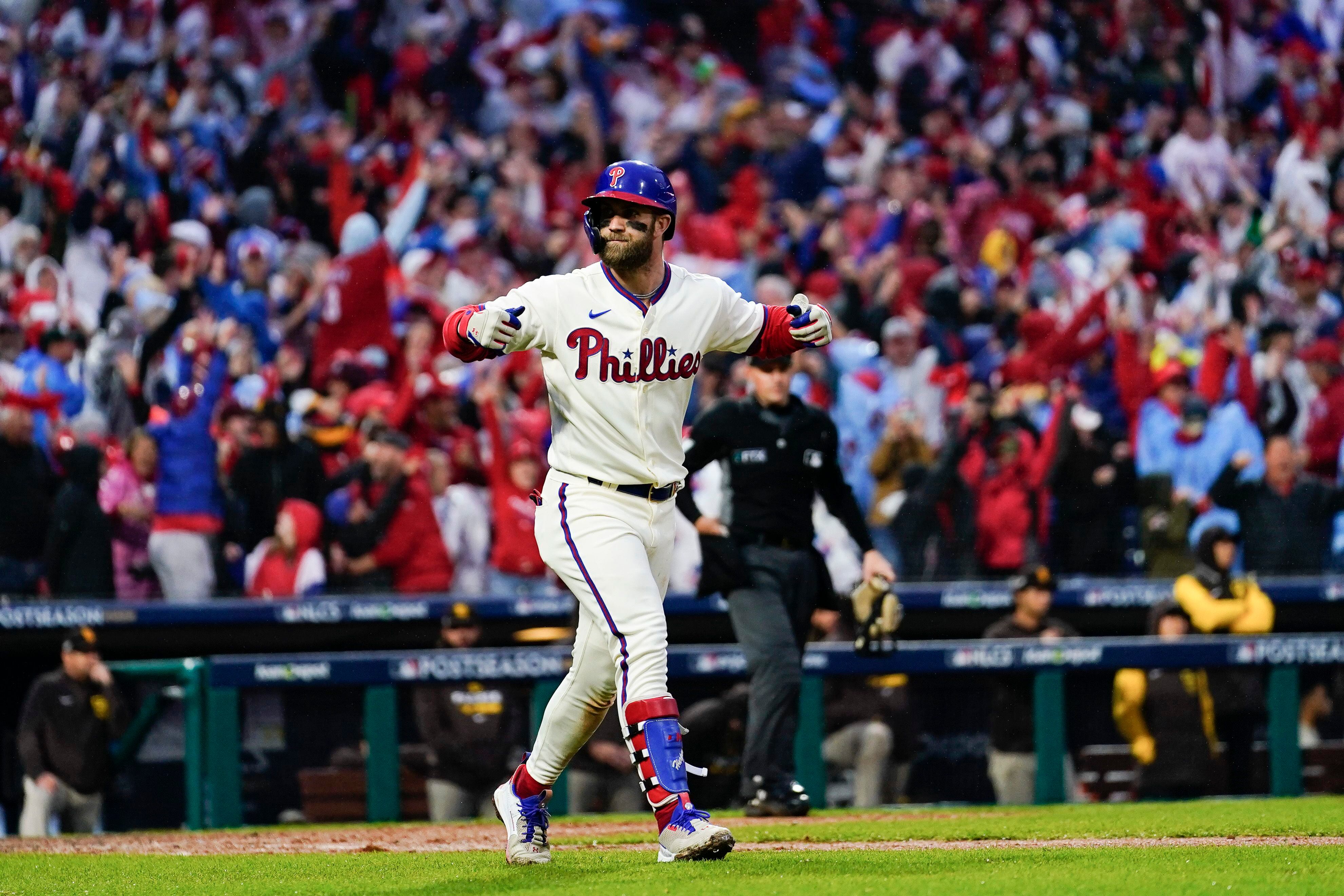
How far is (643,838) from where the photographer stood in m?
6.16

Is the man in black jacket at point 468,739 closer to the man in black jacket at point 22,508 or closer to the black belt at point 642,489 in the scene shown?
the man in black jacket at point 22,508

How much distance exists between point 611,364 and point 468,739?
3.83 metres

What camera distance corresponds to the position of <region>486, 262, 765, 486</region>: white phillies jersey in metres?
4.90

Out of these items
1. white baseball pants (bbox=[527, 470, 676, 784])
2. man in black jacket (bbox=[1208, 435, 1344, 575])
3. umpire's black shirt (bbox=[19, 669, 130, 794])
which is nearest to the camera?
white baseball pants (bbox=[527, 470, 676, 784])

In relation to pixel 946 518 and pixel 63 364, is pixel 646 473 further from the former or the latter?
pixel 63 364

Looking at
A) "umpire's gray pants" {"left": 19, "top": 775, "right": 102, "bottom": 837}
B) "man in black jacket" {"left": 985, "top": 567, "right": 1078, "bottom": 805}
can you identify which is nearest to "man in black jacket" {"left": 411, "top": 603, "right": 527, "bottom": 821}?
"umpire's gray pants" {"left": 19, "top": 775, "right": 102, "bottom": 837}

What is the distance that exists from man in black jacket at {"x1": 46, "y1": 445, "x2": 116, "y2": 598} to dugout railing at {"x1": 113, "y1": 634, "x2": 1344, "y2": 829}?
3.95 feet

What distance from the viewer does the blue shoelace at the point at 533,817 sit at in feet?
16.6

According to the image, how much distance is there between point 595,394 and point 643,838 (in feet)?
6.28

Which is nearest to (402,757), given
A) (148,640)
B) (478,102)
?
(148,640)

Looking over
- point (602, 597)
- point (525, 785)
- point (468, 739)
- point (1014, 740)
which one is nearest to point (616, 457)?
point (602, 597)

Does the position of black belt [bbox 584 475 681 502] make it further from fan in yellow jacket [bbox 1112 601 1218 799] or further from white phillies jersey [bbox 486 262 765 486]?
fan in yellow jacket [bbox 1112 601 1218 799]

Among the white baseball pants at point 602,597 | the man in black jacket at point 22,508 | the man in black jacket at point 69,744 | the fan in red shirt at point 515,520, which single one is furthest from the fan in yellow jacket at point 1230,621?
the man in black jacket at point 22,508

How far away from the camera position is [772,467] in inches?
280
